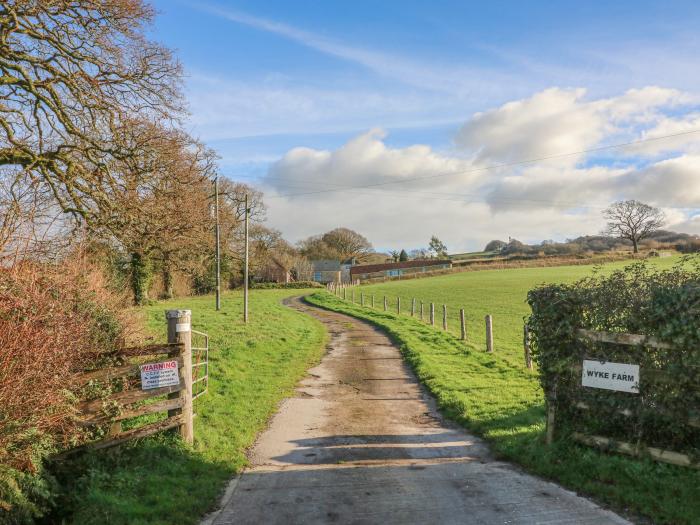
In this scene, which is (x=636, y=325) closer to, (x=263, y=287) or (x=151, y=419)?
(x=151, y=419)

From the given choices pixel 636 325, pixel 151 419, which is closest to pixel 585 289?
pixel 636 325

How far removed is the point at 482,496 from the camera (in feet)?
18.5

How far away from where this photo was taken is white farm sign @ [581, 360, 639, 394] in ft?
20.1

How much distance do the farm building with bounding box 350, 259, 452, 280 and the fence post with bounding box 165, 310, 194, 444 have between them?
92.0 meters

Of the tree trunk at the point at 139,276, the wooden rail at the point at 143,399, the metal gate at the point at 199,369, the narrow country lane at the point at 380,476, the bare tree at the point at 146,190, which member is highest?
the bare tree at the point at 146,190

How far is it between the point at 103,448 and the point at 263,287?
66.4 metres

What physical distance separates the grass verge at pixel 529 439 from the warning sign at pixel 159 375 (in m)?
4.98

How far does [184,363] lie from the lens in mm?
7570

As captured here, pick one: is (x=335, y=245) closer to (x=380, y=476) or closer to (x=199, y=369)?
(x=199, y=369)

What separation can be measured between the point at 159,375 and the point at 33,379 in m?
1.99

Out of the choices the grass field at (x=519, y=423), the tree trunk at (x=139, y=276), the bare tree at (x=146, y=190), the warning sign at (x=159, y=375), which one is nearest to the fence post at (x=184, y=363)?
the warning sign at (x=159, y=375)

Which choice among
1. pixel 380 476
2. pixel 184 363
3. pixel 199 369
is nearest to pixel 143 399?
pixel 184 363

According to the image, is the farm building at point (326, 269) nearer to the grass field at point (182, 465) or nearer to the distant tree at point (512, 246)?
the distant tree at point (512, 246)

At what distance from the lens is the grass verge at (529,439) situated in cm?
538
